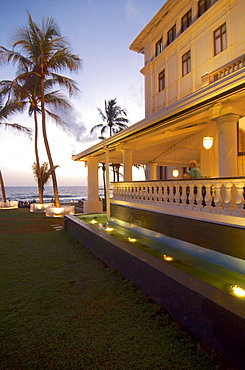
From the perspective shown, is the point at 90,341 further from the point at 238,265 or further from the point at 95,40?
the point at 95,40

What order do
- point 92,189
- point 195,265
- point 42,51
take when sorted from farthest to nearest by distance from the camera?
point 92,189 < point 42,51 < point 195,265

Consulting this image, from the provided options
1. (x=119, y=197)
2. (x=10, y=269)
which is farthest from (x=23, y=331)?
(x=119, y=197)

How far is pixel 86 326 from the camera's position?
2.65 meters

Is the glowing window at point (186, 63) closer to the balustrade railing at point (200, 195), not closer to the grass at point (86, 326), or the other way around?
the balustrade railing at point (200, 195)

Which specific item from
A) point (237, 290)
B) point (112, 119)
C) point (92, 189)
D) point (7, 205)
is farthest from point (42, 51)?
point (237, 290)

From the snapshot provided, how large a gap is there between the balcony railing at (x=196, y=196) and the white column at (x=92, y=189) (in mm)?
6752

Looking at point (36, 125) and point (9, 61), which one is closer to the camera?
point (9, 61)

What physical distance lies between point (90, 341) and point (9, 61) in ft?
50.3

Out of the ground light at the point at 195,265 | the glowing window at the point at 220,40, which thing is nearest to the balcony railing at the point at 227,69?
the glowing window at the point at 220,40

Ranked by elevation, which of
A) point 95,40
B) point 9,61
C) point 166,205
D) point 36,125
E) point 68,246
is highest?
point 95,40

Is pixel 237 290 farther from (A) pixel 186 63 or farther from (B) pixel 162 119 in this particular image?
(A) pixel 186 63

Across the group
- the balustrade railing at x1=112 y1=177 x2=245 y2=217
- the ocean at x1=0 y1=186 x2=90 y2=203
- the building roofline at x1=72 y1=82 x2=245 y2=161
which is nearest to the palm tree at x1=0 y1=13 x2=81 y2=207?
the building roofline at x1=72 y1=82 x2=245 y2=161

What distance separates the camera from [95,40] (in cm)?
1499

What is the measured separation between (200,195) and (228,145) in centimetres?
167
